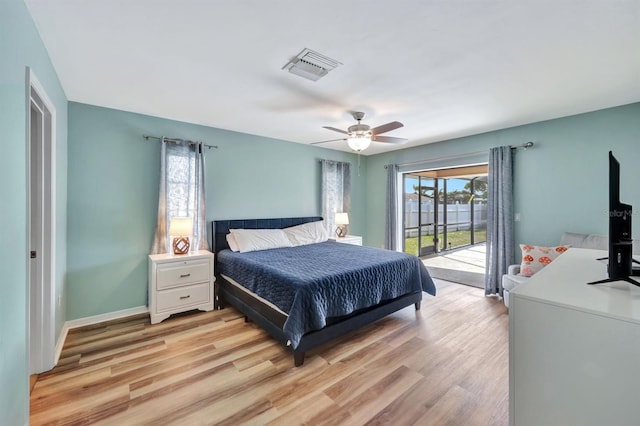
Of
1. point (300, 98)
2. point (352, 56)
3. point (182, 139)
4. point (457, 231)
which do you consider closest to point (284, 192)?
point (182, 139)

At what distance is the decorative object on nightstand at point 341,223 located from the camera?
5.14 m

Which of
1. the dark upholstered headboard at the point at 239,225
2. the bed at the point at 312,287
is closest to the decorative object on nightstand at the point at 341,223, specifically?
the dark upholstered headboard at the point at 239,225

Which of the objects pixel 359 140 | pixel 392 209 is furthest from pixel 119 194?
pixel 392 209

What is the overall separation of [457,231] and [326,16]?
693 centimetres

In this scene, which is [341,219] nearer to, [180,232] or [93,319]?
[180,232]

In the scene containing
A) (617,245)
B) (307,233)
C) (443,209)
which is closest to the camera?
(617,245)

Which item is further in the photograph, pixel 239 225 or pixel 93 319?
pixel 239 225

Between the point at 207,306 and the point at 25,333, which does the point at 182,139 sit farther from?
the point at 25,333

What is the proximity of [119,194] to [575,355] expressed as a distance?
4.17 meters

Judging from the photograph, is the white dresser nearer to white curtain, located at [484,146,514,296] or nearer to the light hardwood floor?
the light hardwood floor

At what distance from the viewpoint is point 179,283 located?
3219 mm

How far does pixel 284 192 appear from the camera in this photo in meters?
4.71

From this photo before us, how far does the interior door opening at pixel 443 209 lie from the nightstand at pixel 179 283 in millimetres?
4048

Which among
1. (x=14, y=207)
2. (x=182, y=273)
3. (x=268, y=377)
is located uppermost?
(x=14, y=207)
